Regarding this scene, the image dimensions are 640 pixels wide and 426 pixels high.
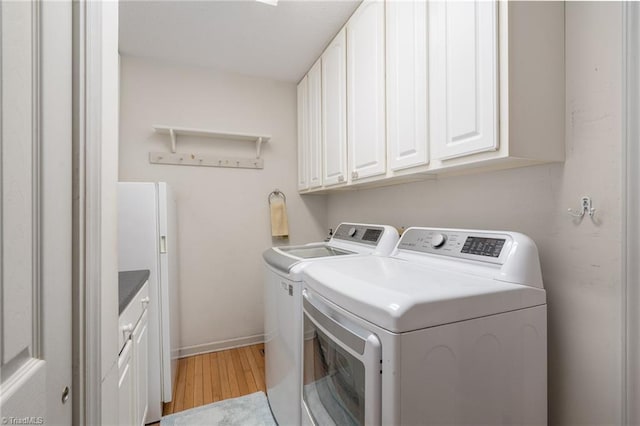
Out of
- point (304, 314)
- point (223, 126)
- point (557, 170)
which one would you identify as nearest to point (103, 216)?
Result: point (304, 314)

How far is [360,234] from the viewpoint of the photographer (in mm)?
1851

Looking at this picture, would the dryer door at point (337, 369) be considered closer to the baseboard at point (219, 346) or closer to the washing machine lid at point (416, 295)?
the washing machine lid at point (416, 295)

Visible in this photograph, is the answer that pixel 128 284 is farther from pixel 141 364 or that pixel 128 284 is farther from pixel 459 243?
pixel 459 243

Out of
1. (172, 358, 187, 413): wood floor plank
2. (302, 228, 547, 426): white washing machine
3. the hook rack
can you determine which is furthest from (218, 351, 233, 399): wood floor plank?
the hook rack

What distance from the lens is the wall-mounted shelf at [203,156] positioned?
2312 millimetres

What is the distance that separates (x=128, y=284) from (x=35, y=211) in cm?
107

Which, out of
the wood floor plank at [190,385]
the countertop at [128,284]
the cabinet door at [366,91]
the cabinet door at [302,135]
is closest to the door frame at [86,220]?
the countertop at [128,284]

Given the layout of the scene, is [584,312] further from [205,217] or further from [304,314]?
[205,217]

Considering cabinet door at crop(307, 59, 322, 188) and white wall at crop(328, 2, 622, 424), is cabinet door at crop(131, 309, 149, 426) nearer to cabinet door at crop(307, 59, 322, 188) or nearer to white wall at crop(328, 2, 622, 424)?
cabinet door at crop(307, 59, 322, 188)

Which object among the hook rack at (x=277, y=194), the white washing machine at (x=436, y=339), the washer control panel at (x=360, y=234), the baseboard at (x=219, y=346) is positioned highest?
the hook rack at (x=277, y=194)

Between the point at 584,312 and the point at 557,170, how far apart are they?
0.51 meters

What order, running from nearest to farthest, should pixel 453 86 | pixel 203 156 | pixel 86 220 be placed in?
1. pixel 86 220
2. pixel 453 86
3. pixel 203 156

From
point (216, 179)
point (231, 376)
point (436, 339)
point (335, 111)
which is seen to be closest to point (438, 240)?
point (436, 339)

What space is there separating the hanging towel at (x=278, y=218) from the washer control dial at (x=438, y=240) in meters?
1.59
